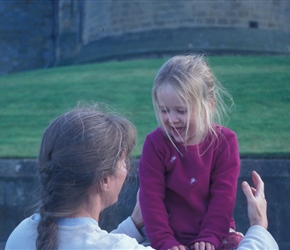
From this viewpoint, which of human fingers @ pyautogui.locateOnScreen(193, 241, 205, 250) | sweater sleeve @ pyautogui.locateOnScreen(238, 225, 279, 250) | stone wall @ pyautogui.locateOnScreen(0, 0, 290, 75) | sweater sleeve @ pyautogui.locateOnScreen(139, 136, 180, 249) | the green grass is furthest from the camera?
stone wall @ pyautogui.locateOnScreen(0, 0, 290, 75)

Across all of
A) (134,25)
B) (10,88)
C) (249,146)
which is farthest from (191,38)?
(249,146)

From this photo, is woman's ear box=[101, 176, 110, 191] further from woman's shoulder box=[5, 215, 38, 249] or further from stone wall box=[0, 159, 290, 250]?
stone wall box=[0, 159, 290, 250]

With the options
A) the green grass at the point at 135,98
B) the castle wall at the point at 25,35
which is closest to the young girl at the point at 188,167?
the green grass at the point at 135,98

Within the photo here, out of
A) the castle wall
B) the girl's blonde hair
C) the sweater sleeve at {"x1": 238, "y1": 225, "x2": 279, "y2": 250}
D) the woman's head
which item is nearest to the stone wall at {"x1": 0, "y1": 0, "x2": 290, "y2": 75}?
the castle wall

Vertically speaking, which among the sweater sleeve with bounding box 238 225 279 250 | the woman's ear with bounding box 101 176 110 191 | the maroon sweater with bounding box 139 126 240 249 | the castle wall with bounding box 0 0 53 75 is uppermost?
the woman's ear with bounding box 101 176 110 191

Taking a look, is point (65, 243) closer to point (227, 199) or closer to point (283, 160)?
point (227, 199)

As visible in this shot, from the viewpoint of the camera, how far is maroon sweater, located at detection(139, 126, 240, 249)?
2697 millimetres

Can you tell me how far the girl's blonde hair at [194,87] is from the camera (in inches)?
106

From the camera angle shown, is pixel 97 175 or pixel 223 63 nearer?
pixel 97 175

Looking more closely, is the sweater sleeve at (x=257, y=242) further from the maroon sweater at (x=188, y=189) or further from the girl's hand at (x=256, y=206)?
the maroon sweater at (x=188, y=189)

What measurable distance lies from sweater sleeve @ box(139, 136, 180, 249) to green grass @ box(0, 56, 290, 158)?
2529 millimetres

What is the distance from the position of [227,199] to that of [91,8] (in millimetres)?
17209

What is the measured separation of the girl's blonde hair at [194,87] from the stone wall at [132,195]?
75.9 inches

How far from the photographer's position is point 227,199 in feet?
8.92
